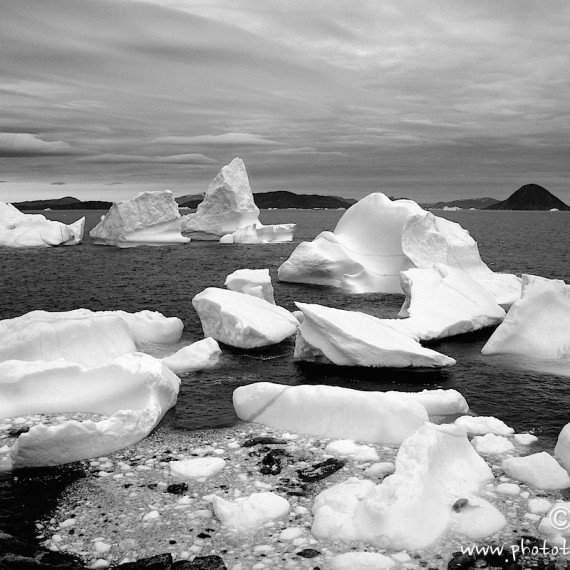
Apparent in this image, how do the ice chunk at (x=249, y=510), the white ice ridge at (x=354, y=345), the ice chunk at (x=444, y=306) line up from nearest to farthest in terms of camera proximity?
the ice chunk at (x=249, y=510), the white ice ridge at (x=354, y=345), the ice chunk at (x=444, y=306)

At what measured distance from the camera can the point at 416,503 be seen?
7473 millimetres

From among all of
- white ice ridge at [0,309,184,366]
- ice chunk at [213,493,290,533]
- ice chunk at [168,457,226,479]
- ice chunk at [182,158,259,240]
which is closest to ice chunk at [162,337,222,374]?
white ice ridge at [0,309,184,366]

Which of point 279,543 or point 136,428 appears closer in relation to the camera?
point 279,543

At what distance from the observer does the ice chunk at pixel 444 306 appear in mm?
18000

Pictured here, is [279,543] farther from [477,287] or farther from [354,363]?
[477,287]

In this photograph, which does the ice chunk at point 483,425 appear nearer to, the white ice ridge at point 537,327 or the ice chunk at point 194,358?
the white ice ridge at point 537,327

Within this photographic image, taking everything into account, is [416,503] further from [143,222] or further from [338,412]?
[143,222]

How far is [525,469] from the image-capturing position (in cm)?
881

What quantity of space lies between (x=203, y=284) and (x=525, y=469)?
21315 mm

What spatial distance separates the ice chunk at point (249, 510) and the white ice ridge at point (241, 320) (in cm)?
852

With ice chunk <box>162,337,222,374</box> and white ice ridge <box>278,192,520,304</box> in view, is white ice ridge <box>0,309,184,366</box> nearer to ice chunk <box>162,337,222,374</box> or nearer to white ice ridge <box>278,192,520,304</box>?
ice chunk <box>162,337,222,374</box>

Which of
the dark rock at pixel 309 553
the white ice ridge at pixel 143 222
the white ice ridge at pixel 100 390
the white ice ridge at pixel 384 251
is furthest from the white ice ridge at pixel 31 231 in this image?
the dark rock at pixel 309 553

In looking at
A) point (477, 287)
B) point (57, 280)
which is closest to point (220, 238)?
point (57, 280)

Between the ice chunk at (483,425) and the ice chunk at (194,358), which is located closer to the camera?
the ice chunk at (483,425)
